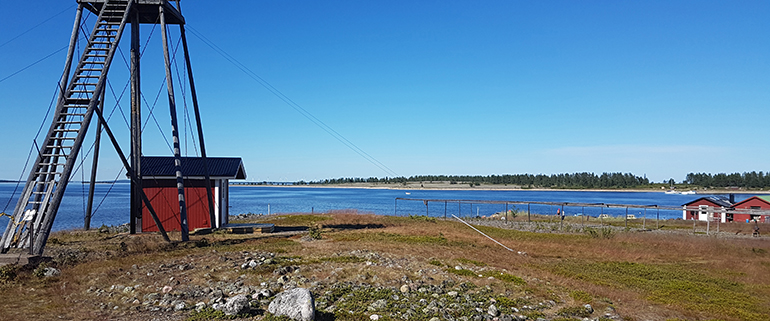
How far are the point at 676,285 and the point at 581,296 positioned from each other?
443 cm

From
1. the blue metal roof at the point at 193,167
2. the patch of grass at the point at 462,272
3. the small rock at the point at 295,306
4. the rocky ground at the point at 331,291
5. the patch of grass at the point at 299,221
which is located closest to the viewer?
the small rock at the point at 295,306

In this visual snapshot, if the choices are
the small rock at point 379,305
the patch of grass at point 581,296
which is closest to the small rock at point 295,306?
the small rock at point 379,305

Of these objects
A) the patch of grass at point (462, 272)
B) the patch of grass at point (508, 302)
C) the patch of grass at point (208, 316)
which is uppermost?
the patch of grass at point (208, 316)

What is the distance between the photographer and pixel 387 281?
13.6 meters

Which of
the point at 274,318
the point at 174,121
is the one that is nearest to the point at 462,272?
the point at 274,318

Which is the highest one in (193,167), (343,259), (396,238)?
(193,167)

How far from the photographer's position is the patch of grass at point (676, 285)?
12196mm

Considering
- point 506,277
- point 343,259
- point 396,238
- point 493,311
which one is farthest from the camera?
point 396,238

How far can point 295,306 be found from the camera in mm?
9750

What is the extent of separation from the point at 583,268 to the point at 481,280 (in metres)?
5.52

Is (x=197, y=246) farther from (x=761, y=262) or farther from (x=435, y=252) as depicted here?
(x=761, y=262)

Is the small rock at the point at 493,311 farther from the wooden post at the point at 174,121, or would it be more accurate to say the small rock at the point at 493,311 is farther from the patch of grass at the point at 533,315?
the wooden post at the point at 174,121

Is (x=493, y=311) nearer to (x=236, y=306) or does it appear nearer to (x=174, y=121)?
(x=236, y=306)

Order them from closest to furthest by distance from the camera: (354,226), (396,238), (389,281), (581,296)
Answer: (581,296) < (389,281) < (396,238) < (354,226)
